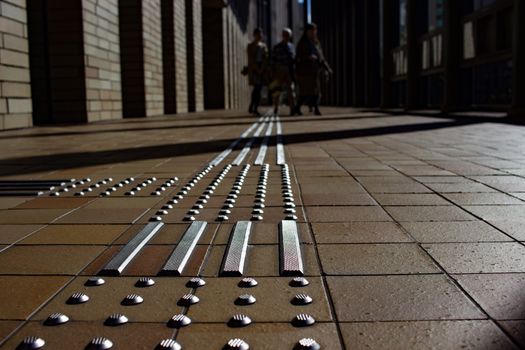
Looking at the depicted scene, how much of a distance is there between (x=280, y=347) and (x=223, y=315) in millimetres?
255

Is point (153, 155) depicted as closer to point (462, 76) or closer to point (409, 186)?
point (409, 186)

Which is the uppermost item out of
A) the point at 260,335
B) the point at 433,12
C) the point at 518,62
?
the point at 433,12

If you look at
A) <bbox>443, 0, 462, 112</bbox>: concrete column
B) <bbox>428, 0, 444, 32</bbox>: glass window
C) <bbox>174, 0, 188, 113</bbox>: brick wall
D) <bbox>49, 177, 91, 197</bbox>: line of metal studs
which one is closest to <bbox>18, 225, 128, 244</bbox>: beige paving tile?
<bbox>49, 177, 91, 197</bbox>: line of metal studs

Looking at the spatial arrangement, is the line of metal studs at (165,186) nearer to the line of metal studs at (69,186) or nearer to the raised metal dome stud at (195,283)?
the line of metal studs at (69,186)

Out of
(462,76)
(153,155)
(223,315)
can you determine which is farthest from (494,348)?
(462,76)

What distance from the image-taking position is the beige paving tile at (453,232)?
2.45m

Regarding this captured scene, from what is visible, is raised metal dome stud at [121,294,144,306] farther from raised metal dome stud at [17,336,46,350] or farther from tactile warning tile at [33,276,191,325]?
raised metal dome stud at [17,336,46,350]

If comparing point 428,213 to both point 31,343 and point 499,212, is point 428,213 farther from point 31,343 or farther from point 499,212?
point 31,343

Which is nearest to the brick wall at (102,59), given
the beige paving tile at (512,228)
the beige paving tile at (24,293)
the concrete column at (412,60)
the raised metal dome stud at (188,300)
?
the concrete column at (412,60)

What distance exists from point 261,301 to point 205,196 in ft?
5.93

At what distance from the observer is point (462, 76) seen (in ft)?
46.2

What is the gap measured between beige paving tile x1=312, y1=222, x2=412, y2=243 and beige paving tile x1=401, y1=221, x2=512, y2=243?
0.06 meters

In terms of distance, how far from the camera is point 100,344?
144 centimetres

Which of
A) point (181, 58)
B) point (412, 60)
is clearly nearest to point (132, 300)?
point (412, 60)
